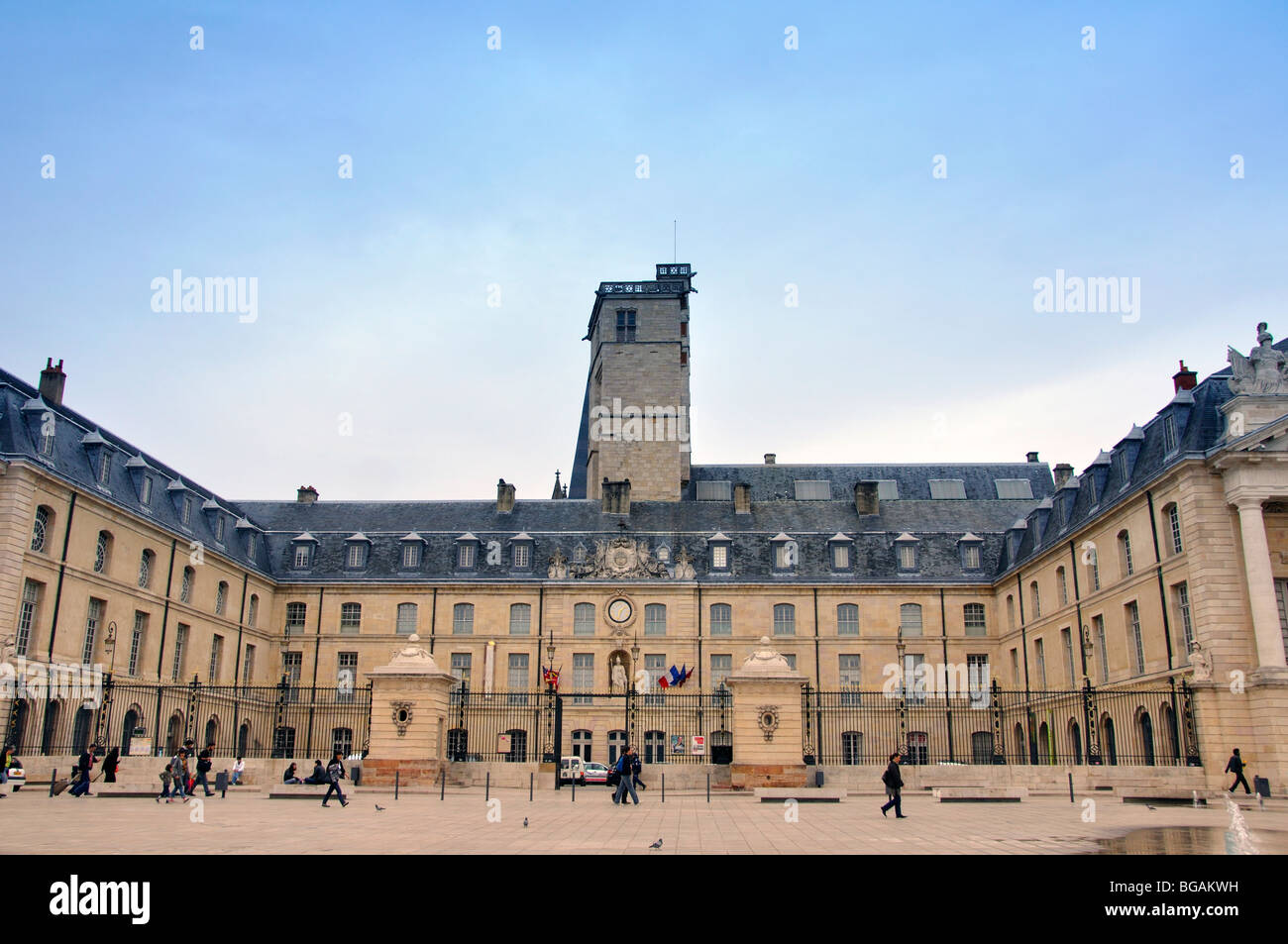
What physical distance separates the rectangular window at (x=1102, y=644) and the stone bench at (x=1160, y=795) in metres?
11.2

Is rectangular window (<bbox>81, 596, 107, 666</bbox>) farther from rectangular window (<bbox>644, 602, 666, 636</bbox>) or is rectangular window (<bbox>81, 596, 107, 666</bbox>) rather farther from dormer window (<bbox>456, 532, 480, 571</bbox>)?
rectangular window (<bbox>644, 602, 666, 636</bbox>)

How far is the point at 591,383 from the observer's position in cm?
6919

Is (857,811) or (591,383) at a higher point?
(591,383)

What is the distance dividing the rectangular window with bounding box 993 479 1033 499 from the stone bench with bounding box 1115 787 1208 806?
111 feet

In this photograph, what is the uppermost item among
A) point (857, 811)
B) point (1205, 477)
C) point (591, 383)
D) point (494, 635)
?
point (591, 383)

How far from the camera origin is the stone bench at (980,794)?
24009 millimetres

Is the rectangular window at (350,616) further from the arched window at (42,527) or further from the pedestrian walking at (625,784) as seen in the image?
the pedestrian walking at (625,784)

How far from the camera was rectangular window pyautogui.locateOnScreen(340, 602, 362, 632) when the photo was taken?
50.5m

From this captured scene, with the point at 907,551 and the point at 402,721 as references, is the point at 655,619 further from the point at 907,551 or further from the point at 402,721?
the point at 402,721

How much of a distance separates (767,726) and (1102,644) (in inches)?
682

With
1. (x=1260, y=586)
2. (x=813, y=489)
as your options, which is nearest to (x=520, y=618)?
(x=813, y=489)
